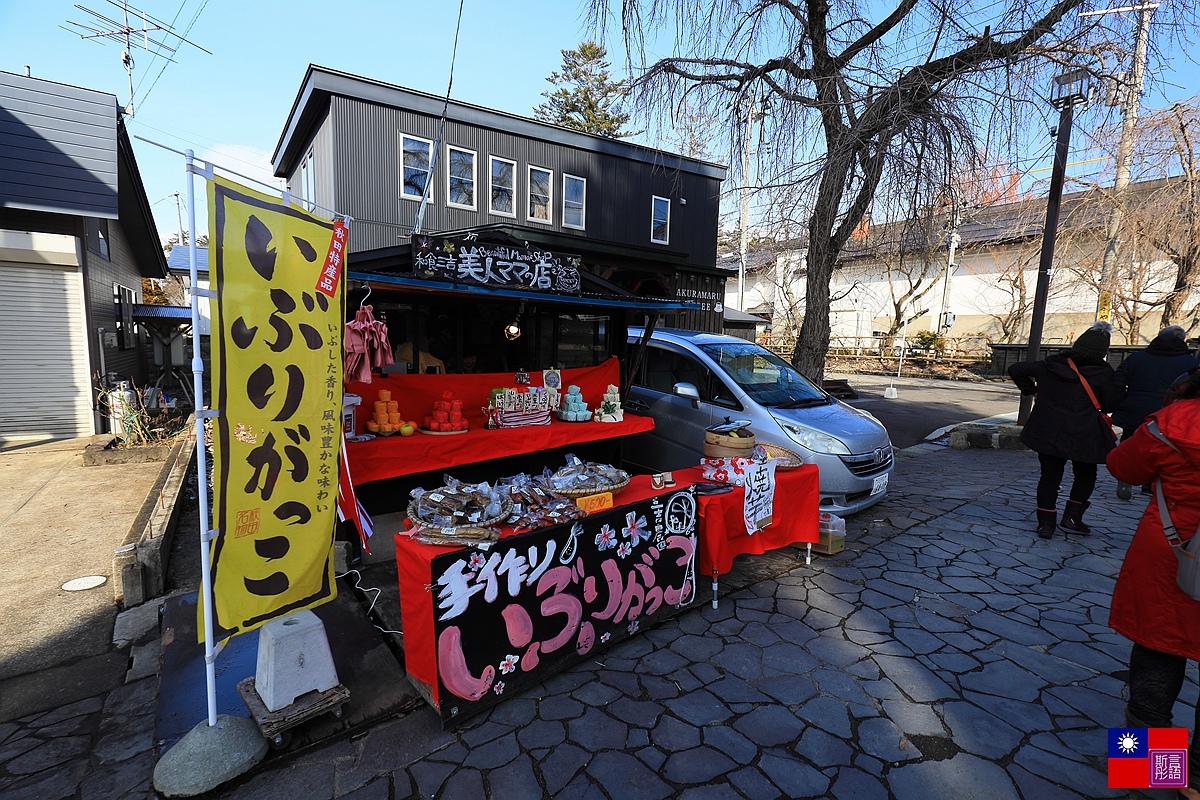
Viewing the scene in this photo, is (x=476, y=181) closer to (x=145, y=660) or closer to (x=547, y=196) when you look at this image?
(x=547, y=196)

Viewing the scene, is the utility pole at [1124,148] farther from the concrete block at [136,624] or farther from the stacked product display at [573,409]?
the concrete block at [136,624]

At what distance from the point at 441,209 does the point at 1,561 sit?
1116cm

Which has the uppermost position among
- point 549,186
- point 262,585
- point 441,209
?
Answer: point 549,186

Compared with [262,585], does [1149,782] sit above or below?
below

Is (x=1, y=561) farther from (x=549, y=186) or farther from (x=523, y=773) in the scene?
(x=549, y=186)

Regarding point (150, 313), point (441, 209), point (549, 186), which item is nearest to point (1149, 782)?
point (441, 209)

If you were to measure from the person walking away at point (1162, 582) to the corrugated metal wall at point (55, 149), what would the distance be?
13351 millimetres

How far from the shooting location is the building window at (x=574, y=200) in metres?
15.9

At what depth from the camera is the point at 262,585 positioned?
8.56 feet

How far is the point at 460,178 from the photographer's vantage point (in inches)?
553

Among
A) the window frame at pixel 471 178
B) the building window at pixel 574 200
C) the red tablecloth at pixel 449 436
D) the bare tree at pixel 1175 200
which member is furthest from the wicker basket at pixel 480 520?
the bare tree at pixel 1175 200

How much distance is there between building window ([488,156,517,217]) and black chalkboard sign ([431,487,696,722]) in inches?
504

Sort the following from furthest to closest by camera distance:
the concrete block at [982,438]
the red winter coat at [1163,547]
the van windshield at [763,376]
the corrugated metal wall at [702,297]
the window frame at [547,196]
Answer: the corrugated metal wall at [702,297] < the window frame at [547,196] < the concrete block at [982,438] < the van windshield at [763,376] < the red winter coat at [1163,547]

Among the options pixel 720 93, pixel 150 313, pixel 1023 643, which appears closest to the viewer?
pixel 1023 643
